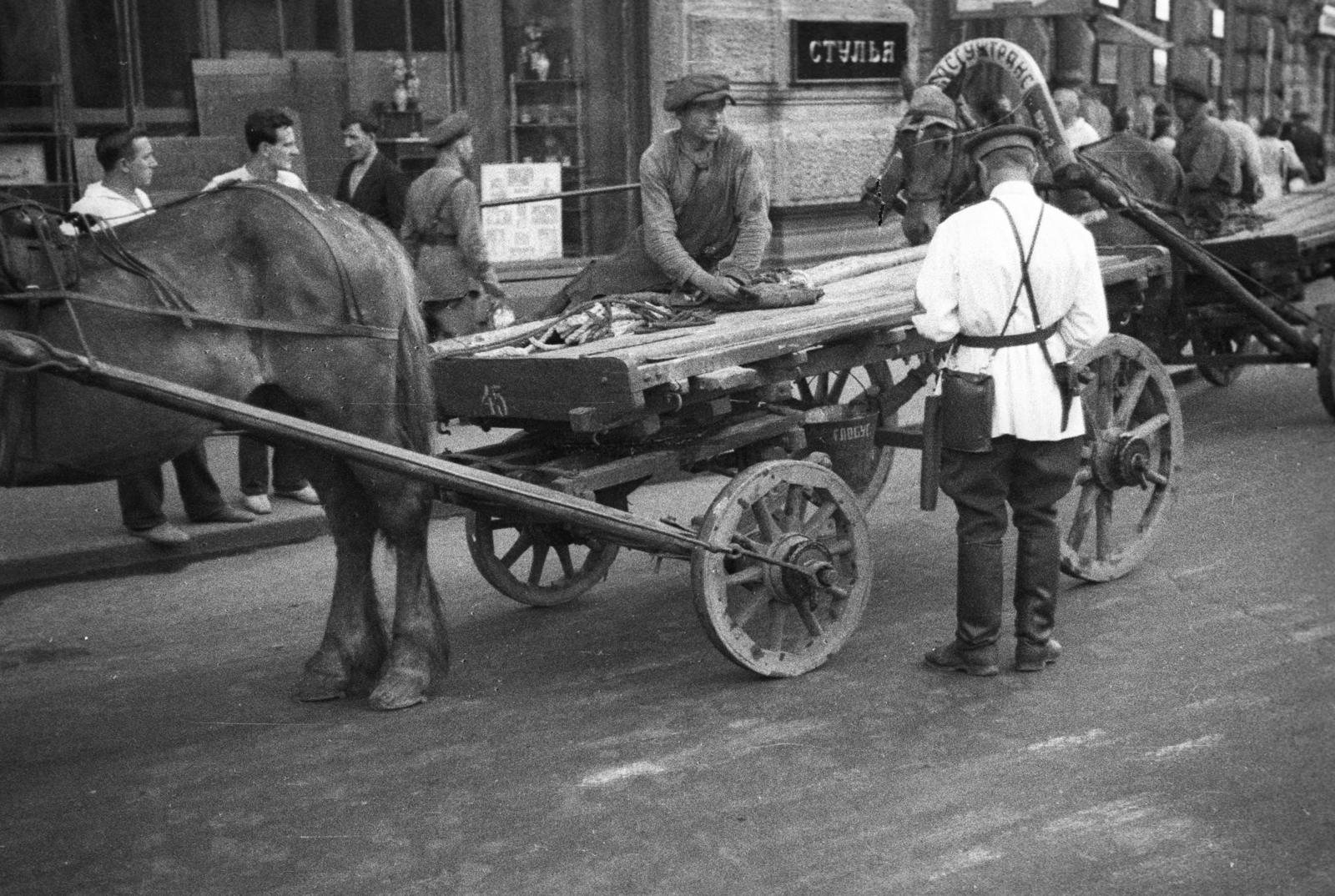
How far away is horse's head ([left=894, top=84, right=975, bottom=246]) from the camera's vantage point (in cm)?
795

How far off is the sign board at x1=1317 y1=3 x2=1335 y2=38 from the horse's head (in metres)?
23.7

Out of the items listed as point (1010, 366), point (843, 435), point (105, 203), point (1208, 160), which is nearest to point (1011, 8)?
point (1208, 160)

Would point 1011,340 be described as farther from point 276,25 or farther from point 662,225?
point 276,25

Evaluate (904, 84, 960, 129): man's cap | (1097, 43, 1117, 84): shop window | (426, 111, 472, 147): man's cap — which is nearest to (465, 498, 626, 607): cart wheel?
(426, 111, 472, 147): man's cap

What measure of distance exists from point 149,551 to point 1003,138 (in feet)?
14.3

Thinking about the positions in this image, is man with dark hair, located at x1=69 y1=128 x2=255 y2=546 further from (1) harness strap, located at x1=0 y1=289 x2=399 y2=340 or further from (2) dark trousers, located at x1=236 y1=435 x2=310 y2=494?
(1) harness strap, located at x1=0 y1=289 x2=399 y2=340

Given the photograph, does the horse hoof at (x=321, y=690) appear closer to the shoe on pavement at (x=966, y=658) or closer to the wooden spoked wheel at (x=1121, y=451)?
the shoe on pavement at (x=966, y=658)

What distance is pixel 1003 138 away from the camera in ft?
18.7

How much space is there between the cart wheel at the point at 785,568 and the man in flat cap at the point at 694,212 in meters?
1.08

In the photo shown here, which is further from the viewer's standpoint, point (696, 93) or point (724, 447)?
point (696, 93)

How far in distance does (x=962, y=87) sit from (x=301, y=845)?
5.83 metres

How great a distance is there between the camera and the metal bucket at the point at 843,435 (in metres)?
6.26

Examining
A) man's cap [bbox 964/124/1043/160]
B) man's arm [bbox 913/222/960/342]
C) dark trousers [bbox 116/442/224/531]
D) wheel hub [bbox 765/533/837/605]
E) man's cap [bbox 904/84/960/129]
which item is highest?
man's cap [bbox 904/84/960/129]

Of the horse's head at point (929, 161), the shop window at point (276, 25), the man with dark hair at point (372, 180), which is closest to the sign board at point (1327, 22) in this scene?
the shop window at point (276, 25)
